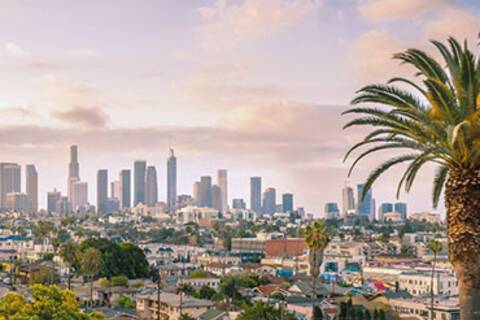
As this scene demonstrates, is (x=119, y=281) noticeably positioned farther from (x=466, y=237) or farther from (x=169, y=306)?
(x=466, y=237)

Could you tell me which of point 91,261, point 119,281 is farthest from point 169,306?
point 91,261

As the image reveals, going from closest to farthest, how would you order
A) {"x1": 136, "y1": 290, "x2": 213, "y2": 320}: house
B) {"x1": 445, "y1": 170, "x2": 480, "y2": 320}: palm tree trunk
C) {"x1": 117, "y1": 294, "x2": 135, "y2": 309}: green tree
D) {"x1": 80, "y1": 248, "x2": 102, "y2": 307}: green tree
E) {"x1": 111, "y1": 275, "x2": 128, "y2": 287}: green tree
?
{"x1": 445, "y1": 170, "x2": 480, "y2": 320}: palm tree trunk → {"x1": 136, "y1": 290, "x2": 213, "y2": 320}: house → {"x1": 117, "y1": 294, "x2": 135, "y2": 309}: green tree → {"x1": 111, "y1": 275, "x2": 128, "y2": 287}: green tree → {"x1": 80, "y1": 248, "x2": 102, "y2": 307}: green tree

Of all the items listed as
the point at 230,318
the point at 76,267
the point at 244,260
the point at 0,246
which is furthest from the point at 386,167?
the point at 0,246

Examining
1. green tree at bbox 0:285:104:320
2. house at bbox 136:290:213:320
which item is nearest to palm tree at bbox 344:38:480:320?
green tree at bbox 0:285:104:320

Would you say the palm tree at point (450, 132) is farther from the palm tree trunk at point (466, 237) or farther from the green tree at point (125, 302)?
the green tree at point (125, 302)

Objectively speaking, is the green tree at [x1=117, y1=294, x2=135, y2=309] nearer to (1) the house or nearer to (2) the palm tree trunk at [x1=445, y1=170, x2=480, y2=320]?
(1) the house

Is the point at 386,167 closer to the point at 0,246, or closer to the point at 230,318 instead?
the point at 230,318
